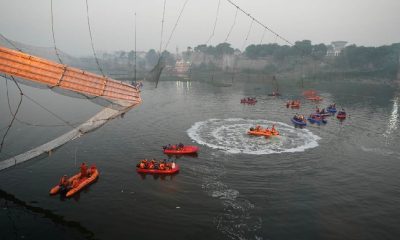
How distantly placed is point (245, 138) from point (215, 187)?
736 inches

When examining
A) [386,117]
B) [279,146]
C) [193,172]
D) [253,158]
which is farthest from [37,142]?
[386,117]

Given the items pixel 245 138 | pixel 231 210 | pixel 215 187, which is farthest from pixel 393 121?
pixel 231 210

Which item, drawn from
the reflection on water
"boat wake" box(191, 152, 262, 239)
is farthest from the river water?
the reflection on water

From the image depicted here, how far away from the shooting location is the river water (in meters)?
23.9

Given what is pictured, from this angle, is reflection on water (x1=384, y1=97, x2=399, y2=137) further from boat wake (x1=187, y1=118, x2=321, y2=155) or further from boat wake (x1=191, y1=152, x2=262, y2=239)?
boat wake (x1=191, y1=152, x2=262, y2=239)

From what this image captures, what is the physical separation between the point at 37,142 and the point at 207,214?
3044 centimetres

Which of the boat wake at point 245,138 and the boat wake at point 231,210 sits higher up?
the boat wake at point 245,138

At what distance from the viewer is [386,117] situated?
232 feet

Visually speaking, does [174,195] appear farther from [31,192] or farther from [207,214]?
[31,192]

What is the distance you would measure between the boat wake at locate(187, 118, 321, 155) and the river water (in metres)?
0.16

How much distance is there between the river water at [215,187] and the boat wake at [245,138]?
159mm

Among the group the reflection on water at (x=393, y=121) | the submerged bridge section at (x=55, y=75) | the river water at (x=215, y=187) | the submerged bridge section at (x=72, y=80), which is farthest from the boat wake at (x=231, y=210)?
the reflection on water at (x=393, y=121)

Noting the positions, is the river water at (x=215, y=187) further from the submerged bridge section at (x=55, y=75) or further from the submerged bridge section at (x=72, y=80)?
the submerged bridge section at (x=55, y=75)

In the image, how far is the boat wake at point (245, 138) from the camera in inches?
1697
